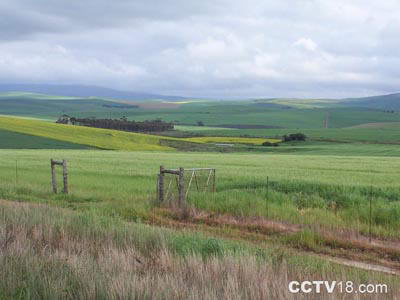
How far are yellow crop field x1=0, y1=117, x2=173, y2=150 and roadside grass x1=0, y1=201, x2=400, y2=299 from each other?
6669 cm

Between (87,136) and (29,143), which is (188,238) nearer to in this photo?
(29,143)

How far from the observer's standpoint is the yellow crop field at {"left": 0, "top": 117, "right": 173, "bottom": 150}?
A: 259 feet

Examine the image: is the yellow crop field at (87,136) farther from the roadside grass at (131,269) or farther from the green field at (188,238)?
the roadside grass at (131,269)

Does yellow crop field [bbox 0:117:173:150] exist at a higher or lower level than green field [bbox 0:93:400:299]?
lower

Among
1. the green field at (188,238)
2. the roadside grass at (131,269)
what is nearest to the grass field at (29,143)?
the green field at (188,238)

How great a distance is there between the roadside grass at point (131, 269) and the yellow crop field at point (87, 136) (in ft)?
219

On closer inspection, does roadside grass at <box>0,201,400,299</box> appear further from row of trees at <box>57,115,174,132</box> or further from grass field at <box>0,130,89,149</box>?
row of trees at <box>57,115,174,132</box>

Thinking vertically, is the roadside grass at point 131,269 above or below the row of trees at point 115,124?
above

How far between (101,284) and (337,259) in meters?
6.64

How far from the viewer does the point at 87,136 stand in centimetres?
8719

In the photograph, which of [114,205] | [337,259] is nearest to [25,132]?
[114,205]

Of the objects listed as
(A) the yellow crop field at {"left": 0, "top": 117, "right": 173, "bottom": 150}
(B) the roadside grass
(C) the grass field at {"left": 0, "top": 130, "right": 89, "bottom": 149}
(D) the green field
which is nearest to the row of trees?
(A) the yellow crop field at {"left": 0, "top": 117, "right": 173, "bottom": 150}

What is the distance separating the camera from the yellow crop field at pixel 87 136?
79.0 m

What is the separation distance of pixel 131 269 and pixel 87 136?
273 ft
